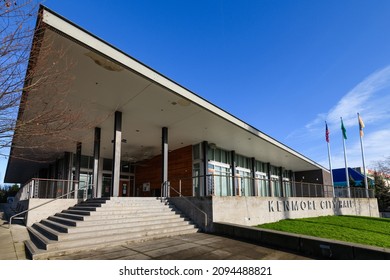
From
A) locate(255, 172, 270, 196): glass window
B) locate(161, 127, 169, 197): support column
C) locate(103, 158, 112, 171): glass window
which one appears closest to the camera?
locate(161, 127, 169, 197): support column

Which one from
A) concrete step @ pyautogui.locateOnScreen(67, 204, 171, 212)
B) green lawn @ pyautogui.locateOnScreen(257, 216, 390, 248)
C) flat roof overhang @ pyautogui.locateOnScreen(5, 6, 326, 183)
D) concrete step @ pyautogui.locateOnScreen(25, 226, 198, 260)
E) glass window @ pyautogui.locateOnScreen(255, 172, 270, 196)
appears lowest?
green lawn @ pyautogui.locateOnScreen(257, 216, 390, 248)

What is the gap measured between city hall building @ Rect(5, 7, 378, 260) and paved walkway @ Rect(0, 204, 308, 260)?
8.67ft

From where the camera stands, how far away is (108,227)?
28.0 feet

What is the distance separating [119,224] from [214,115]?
24.9ft

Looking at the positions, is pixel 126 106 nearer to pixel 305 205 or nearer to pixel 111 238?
pixel 111 238

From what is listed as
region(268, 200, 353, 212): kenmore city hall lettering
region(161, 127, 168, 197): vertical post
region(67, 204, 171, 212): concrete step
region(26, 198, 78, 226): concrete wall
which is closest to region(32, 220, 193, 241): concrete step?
region(67, 204, 171, 212): concrete step

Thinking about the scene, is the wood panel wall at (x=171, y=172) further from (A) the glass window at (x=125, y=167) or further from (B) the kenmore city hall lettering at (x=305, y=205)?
(B) the kenmore city hall lettering at (x=305, y=205)

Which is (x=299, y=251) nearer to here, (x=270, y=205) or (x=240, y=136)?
(x=270, y=205)

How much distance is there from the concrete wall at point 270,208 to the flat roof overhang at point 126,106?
4.76 meters

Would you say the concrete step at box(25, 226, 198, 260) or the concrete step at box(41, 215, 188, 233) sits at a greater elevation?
the concrete step at box(41, 215, 188, 233)

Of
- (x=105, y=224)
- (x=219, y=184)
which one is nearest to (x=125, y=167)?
(x=219, y=184)

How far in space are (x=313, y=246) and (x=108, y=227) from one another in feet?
20.6

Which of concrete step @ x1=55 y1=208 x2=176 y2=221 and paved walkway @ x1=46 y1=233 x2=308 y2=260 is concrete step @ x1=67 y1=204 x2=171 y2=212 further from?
paved walkway @ x1=46 y1=233 x2=308 y2=260

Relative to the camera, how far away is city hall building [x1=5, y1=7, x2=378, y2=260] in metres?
7.55
